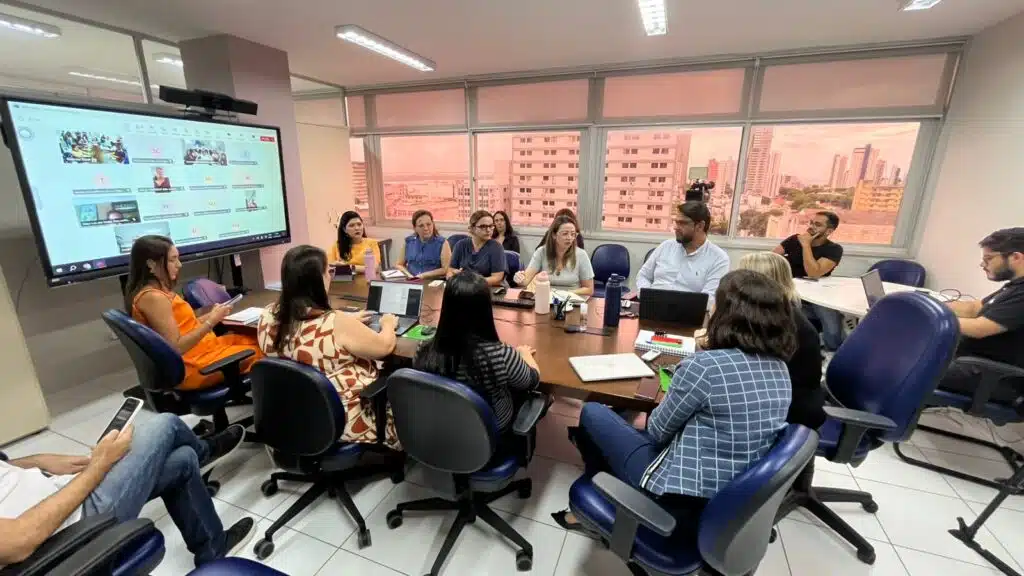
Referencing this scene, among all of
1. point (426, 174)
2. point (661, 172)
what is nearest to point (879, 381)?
point (661, 172)

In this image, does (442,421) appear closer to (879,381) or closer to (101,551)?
(101,551)

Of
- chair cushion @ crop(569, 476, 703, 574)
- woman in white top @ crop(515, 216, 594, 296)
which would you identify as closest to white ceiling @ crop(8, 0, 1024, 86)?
woman in white top @ crop(515, 216, 594, 296)

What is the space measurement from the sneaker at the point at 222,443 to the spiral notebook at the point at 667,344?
6.86ft

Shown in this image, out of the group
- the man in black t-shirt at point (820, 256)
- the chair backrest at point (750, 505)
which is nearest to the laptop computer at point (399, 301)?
the chair backrest at point (750, 505)

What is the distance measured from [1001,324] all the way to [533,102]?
4512 mm

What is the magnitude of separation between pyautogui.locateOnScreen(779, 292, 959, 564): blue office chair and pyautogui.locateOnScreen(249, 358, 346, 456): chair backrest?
76.2 inches

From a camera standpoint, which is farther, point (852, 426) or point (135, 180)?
point (135, 180)

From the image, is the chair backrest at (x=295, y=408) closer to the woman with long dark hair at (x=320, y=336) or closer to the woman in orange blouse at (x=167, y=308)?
the woman with long dark hair at (x=320, y=336)

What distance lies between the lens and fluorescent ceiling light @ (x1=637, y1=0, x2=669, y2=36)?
283 centimetres

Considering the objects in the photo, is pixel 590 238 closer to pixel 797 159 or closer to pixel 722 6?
pixel 797 159

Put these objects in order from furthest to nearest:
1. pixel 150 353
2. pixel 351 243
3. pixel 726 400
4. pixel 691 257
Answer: pixel 351 243, pixel 691 257, pixel 150 353, pixel 726 400

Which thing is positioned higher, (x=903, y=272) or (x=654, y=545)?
(x=903, y=272)

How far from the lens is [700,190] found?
4.21 meters

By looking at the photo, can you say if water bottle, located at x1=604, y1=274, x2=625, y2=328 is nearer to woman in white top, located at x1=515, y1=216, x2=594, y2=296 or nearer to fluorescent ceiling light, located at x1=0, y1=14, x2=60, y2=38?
woman in white top, located at x1=515, y1=216, x2=594, y2=296
